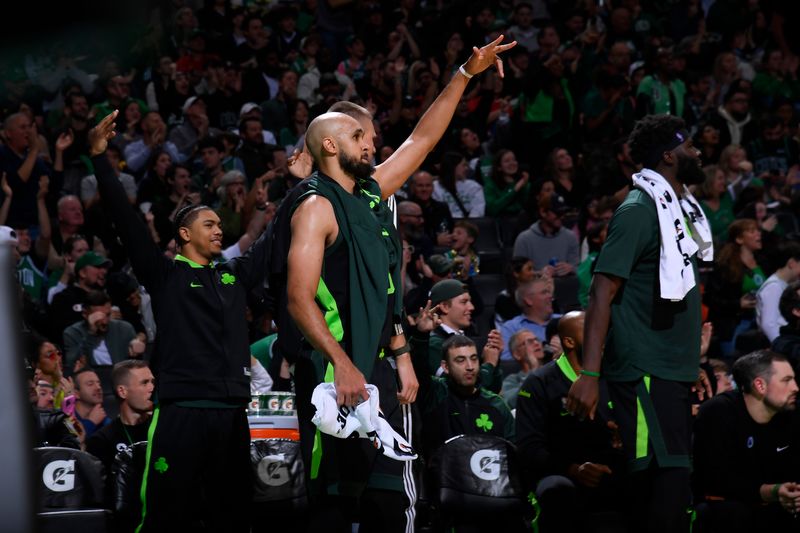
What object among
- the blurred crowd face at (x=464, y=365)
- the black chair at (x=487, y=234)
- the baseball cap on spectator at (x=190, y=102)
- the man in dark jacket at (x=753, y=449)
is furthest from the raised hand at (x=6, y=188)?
the man in dark jacket at (x=753, y=449)

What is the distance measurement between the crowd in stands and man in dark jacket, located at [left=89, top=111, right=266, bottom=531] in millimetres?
1202

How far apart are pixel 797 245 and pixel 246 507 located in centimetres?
636

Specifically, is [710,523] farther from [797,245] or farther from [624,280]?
[797,245]

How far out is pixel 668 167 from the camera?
4.91m

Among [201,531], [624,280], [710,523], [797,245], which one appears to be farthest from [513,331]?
[624,280]

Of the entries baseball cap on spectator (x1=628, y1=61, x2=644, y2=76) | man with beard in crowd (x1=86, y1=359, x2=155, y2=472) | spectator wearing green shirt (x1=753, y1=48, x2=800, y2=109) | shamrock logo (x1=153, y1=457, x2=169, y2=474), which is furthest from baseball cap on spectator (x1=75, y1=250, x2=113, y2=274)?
spectator wearing green shirt (x1=753, y1=48, x2=800, y2=109)

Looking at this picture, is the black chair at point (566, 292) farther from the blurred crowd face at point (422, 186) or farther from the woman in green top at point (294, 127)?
the woman in green top at point (294, 127)

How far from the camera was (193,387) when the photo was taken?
18.0 ft

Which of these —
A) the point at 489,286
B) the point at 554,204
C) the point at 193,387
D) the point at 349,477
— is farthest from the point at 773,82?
the point at 349,477

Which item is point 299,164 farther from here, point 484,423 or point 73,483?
point 484,423

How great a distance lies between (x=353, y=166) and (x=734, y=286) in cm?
689

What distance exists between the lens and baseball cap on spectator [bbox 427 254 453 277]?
9.53 m

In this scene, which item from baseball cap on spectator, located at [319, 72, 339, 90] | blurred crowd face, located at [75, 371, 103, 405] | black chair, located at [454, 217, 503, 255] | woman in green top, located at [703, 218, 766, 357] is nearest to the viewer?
blurred crowd face, located at [75, 371, 103, 405]

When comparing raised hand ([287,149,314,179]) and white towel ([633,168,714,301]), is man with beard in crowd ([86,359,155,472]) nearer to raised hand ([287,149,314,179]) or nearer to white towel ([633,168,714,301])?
raised hand ([287,149,314,179])
